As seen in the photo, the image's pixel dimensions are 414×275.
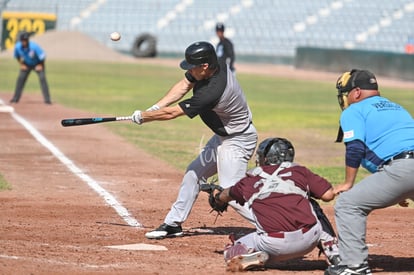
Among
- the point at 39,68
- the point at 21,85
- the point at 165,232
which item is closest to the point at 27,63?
the point at 39,68

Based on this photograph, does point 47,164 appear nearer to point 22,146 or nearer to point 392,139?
point 22,146

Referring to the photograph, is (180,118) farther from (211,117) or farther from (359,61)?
(359,61)

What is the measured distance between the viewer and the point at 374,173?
7711mm

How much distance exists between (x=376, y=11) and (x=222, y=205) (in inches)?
2219

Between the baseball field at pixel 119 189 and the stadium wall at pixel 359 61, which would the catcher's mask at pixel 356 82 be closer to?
the baseball field at pixel 119 189

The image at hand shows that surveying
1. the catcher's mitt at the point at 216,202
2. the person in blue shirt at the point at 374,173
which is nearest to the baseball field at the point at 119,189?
the catcher's mitt at the point at 216,202

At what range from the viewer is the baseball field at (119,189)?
8.47 m

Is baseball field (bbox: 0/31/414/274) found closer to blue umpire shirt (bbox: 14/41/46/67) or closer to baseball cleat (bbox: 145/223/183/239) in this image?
baseball cleat (bbox: 145/223/183/239)

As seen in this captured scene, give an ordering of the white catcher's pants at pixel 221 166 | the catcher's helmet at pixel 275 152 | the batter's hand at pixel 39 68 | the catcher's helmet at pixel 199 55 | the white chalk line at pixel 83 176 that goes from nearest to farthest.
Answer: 1. the catcher's helmet at pixel 275 152
2. the catcher's helmet at pixel 199 55
3. the white catcher's pants at pixel 221 166
4. the white chalk line at pixel 83 176
5. the batter's hand at pixel 39 68

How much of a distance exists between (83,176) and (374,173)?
23.6ft

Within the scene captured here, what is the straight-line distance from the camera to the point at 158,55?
60.7 metres

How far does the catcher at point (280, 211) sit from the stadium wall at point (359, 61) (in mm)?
38356

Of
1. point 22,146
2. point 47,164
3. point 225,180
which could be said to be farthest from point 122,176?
point 225,180

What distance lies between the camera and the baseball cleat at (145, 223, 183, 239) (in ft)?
31.3
